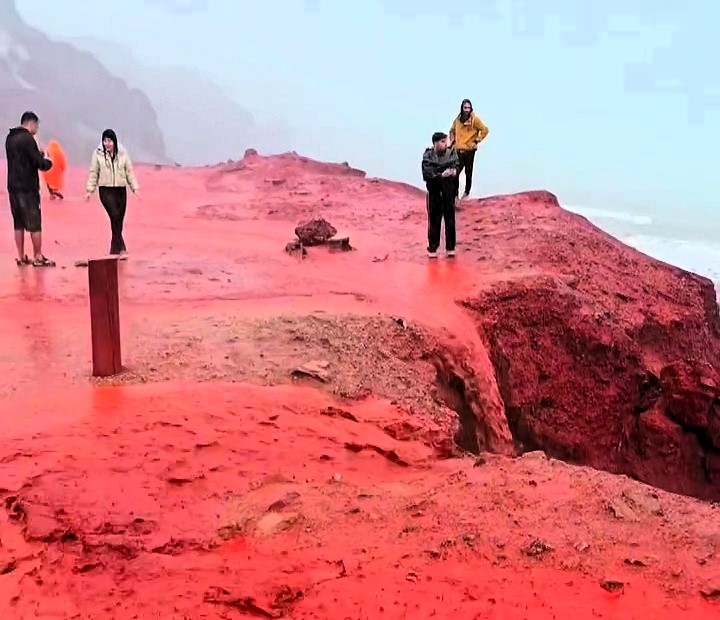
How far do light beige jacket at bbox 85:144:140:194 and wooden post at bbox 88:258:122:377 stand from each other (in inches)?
135

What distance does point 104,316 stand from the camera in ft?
17.0

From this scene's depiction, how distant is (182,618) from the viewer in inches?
115

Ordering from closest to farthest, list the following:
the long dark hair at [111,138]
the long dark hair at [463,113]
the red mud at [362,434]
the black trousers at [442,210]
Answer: the red mud at [362,434] < the long dark hair at [111,138] < the black trousers at [442,210] < the long dark hair at [463,113]

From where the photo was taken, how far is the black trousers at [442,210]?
29.8 feet

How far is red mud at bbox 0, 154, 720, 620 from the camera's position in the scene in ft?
10.3

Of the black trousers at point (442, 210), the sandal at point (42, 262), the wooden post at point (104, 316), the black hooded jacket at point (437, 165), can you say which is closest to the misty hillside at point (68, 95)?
the sandal at point (42, 262)

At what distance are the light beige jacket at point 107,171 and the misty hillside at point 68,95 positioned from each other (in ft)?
101

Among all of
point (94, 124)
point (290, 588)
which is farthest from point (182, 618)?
point (94, 124)

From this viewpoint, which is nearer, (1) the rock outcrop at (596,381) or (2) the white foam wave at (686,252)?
(1) the rock outcrop at (596,381)

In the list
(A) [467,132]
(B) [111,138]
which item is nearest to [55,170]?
(B) [111,138]

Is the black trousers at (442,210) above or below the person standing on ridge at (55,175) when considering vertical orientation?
below

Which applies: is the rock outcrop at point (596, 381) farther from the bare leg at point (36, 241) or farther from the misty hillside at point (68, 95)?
the misty hillside at point (68, 95)

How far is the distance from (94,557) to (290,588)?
0.86m

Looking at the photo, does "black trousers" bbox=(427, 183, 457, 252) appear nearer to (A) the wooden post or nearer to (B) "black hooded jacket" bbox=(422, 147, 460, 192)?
(B) "black hooded jacket" bbox=(422, 147, 460, 192)
